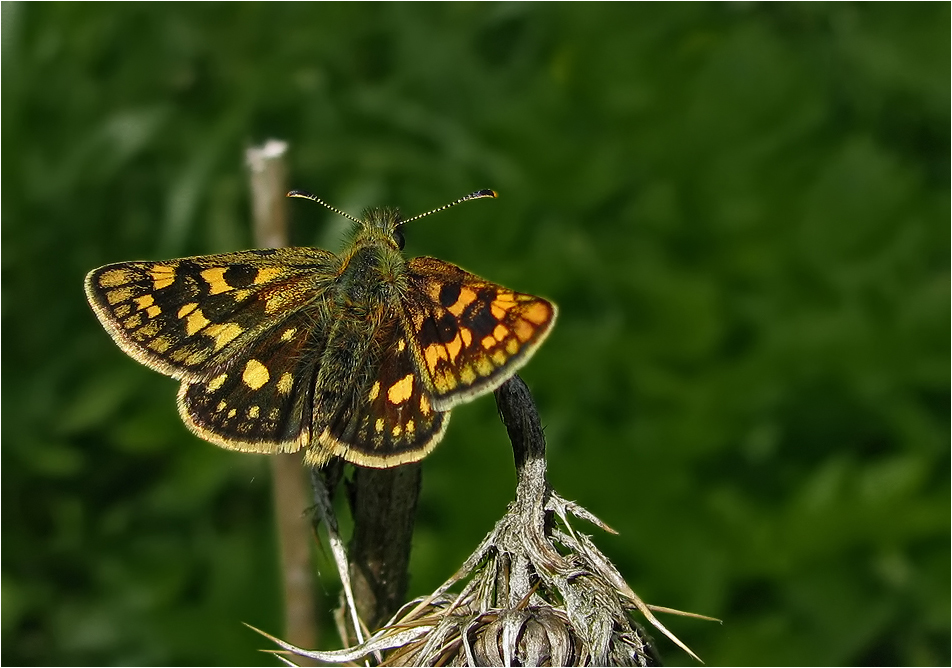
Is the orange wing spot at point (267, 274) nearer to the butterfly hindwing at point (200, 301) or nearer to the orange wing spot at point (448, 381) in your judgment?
the butterfly hindwing at point (200, 301)

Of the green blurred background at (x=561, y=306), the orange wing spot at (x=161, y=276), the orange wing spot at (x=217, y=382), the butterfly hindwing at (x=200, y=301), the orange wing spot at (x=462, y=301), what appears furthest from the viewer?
the green blurred background at (x=561, y=306)

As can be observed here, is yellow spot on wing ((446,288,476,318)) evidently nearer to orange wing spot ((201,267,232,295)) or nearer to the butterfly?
the butterfly

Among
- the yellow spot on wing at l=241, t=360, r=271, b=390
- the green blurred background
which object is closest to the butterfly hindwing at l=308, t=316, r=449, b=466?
the yellow spot on wing at l=241, t=360, r=271, b=390

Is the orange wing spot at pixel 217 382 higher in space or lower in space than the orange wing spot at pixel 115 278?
lower

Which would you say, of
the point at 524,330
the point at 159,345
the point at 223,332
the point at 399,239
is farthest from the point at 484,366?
the point at 159,345

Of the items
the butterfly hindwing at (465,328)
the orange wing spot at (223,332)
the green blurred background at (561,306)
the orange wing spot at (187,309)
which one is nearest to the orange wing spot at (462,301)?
the butterfly hindwing at (465,328)

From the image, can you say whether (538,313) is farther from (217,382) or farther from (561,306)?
(561,306)
